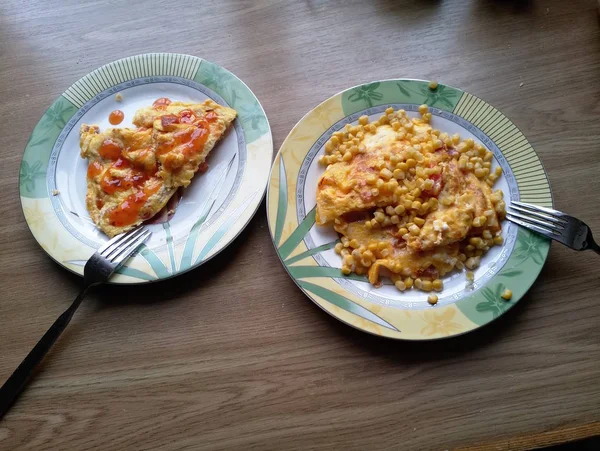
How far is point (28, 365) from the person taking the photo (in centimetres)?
242

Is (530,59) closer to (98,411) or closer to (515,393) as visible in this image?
(515,393)

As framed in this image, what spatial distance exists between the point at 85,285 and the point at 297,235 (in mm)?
1150

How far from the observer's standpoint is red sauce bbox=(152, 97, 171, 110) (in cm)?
288

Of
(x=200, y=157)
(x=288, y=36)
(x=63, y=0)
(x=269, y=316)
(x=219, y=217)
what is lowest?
(x=269, y=316)

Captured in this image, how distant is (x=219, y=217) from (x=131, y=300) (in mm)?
660

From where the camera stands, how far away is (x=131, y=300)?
261 centimetres

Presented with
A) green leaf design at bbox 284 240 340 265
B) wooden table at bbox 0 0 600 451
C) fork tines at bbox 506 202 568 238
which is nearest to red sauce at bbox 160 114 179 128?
wooden table at bbox 0 0 600 451

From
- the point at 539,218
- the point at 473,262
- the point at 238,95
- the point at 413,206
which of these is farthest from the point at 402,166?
the point at 238,95

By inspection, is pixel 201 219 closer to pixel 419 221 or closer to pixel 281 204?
pixel 281 204

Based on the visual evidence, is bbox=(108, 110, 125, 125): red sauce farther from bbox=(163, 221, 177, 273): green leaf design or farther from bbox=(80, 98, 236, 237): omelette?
bbox=(163, 221, 177, 273): green leaf design

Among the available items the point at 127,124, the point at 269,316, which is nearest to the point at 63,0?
the point at 127,124

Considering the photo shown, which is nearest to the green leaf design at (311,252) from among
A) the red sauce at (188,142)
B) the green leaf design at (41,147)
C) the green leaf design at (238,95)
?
the green leaf design at (238,95)

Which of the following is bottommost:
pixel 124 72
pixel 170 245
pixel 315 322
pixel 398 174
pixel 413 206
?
pixel 315 322

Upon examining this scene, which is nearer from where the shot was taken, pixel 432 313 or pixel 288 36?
pixel 432 313
